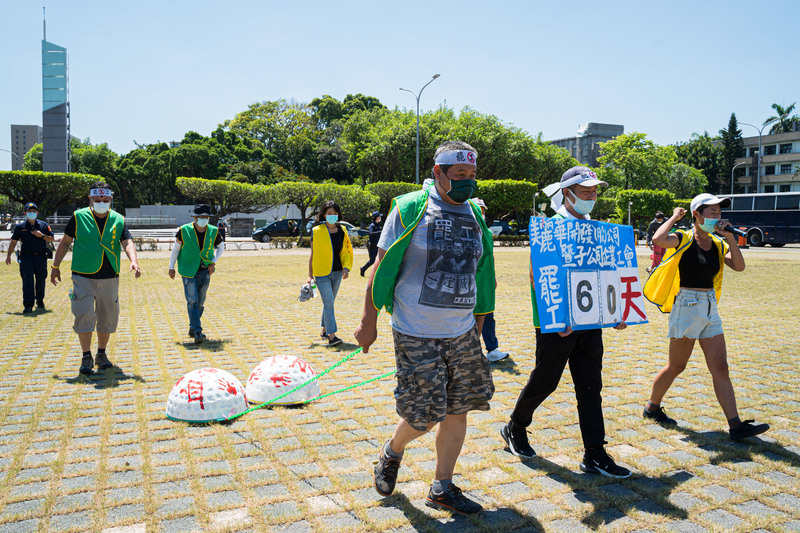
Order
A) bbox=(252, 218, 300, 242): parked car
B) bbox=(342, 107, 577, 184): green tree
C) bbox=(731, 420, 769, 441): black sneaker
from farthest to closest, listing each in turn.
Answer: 1. bbox=(342, 107, 577, 184): green tree
2. bbox=(252, 218, 300, 242): parked car
3. bbox=(731, 420, 769, 441): black sneaker

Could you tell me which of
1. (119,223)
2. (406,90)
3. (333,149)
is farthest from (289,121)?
(119,223)

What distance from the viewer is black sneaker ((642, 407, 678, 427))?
4.60 meters

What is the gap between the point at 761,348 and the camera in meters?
7.49

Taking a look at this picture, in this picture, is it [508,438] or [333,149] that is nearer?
[508,438]

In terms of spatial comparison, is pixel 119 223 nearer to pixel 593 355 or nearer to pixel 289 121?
pixel 593 355

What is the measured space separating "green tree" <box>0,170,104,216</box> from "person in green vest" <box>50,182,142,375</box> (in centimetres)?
3530

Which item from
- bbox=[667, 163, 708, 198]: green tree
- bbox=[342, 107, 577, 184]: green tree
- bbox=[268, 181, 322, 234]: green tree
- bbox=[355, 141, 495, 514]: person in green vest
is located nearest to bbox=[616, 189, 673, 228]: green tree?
bbox=[342, 107, 577, 184]: green tree

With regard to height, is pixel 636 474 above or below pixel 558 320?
below

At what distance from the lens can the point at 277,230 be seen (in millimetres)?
42719

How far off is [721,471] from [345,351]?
4542 mm

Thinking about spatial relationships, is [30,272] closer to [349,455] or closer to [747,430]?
[349,455]

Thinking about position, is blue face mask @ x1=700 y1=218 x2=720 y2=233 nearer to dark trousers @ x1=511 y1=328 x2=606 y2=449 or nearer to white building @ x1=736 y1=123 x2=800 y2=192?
dark trousers @ x1=511 y1=328 x2=606 y2=449

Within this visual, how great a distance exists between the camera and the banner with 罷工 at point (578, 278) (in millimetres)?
3688

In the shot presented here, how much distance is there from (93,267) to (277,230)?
37.1m
